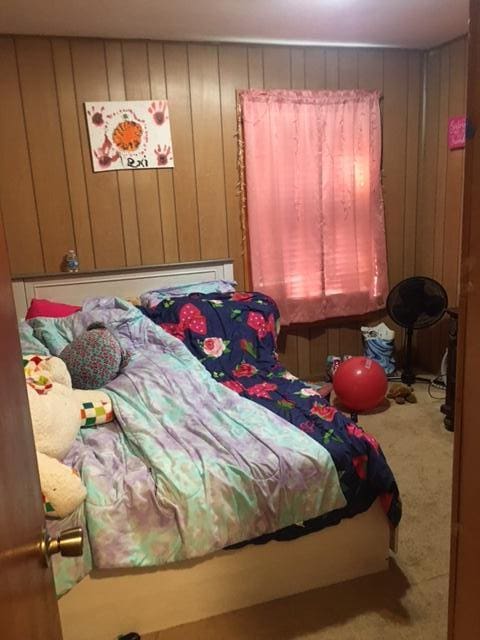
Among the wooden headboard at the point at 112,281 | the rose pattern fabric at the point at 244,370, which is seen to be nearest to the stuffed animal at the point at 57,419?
the rose pattern fabric at the point at 244,370

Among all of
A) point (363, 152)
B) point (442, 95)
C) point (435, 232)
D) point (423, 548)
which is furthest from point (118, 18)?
point (423, 548)

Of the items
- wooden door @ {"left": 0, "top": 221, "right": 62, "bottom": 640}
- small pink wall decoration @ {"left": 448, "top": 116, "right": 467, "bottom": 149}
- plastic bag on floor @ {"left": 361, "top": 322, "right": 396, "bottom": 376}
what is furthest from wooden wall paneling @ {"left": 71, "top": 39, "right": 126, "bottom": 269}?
wooden door @ {"left": 0, "top": 221, "right": 62, "bottom": 640}

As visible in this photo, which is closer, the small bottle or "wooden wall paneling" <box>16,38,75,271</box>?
"wooden wall paneling" <box>16,38,75,271</box>

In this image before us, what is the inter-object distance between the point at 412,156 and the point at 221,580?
3.29m

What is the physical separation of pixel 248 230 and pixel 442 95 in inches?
65.2

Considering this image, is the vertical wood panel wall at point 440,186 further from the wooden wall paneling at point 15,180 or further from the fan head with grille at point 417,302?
the wooden wall paneling at point 15,180

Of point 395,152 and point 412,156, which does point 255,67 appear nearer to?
point 395,152

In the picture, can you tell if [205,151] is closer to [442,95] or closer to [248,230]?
[248,230]

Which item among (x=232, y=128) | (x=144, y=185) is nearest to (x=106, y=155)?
(x=144, y=185)

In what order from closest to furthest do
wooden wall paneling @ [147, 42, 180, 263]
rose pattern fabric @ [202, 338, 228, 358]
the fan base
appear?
rose pattern fabric @ [202, 338, 228, 358], wooden wall paneling @ [147, 42, 180, 263], the fan base

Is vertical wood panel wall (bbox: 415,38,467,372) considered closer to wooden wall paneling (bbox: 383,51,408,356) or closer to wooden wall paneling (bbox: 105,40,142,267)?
wooden wall paneling (bbox: 383,51,408,356)

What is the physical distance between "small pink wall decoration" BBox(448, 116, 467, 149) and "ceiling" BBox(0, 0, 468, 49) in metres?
0.52

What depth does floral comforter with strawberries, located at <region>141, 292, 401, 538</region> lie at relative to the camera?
1934 mm

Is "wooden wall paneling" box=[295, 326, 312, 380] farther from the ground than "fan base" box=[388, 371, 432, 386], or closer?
farther from the ground
